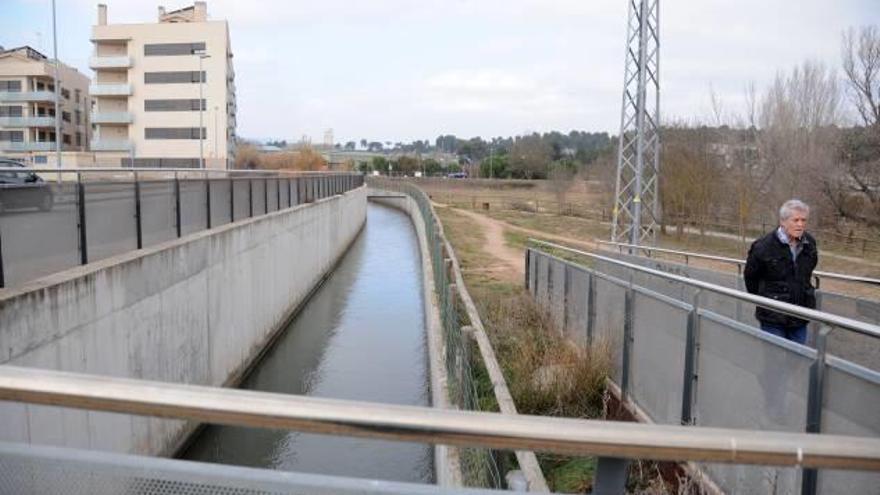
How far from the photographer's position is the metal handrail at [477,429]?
1.68m

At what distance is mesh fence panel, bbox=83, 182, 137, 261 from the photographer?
880 cm

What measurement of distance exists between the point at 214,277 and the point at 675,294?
25.5ft

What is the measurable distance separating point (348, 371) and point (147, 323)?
6602 millimetres

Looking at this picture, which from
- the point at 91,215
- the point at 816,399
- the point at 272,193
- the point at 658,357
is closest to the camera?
the point at 816,399

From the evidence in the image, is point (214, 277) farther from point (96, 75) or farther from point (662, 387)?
point (96, 75)

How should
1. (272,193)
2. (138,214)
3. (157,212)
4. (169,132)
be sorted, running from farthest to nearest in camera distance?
(169,132), (272,193), (157,212), (138,214)

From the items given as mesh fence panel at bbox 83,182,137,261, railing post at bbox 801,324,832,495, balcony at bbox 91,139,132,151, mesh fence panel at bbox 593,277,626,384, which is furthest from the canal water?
balcony at bbox 91,139,132,151

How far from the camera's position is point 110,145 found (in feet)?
243

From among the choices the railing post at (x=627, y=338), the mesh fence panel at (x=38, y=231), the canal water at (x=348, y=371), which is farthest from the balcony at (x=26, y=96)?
the railing post at (x=627, y=338)

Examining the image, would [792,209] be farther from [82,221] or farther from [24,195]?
[82,221]

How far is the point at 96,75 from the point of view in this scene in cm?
7656

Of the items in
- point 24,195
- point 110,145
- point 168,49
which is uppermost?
point 168,49

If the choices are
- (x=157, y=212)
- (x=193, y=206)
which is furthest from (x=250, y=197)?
(x=157, y=212)

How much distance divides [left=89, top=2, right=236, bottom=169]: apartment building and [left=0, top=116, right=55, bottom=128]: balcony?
5696 millimetres
